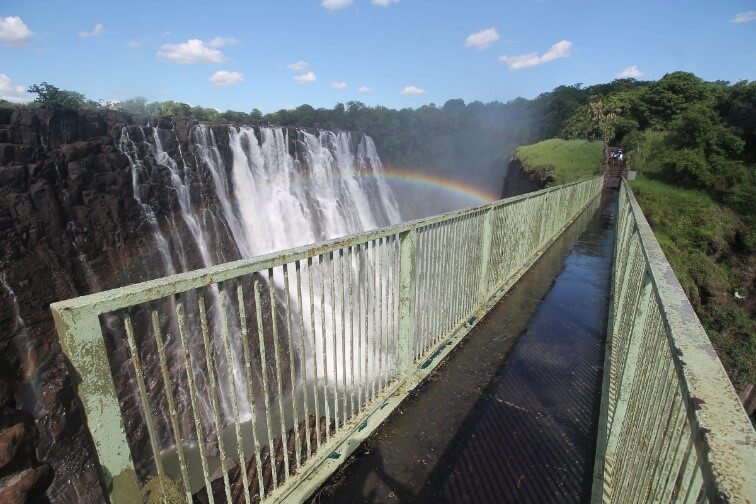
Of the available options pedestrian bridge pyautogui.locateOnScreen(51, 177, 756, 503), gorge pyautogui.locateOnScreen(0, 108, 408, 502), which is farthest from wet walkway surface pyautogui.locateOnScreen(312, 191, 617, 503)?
gorge pyautogui.locateOnScreen(0, 108, 408, 502)

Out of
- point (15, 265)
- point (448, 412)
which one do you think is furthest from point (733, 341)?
point (15, 265)

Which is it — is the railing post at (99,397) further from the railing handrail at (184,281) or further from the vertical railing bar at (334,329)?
the vertical railing bar at (334,329)

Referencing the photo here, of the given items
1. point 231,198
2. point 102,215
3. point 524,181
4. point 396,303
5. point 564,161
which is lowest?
point 524,181

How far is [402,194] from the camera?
43.4 m

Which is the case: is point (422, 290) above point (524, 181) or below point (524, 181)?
above

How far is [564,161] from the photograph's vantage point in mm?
26156

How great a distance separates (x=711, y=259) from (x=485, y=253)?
76.4 feet

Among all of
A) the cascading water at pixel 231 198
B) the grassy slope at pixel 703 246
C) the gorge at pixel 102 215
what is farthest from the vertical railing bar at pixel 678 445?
the grassy slope at pixel 703 246

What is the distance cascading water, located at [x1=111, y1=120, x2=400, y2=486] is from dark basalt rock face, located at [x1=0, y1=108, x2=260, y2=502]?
0.42 m

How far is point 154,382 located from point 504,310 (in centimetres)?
1248

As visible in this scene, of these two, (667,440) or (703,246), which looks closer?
(667,440)

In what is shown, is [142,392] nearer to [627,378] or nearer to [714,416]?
[714,416]

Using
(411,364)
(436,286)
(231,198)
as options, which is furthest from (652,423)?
(231,198)

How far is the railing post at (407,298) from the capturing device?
286 cm
